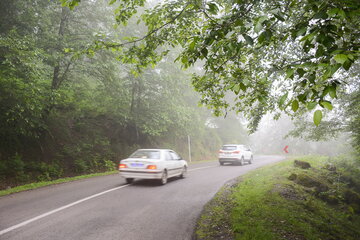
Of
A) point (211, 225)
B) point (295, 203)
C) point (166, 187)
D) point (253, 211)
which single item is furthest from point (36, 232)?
point (295, 203)

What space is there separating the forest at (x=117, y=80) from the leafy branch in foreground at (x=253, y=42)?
0.03 m

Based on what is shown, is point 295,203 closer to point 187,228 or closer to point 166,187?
point 187,228

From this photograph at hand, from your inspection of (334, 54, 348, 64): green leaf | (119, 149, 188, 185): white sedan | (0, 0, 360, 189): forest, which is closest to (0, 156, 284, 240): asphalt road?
(119, 149, 188, 185): white sedan

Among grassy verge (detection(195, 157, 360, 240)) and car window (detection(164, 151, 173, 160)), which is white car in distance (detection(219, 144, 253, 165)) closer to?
grassy verge (detection(195, 157, 360, 240))

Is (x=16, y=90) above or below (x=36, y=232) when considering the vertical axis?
above

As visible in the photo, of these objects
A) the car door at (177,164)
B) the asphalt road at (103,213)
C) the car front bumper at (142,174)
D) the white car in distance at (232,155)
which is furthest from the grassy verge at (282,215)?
the white car in distance at (232,155)

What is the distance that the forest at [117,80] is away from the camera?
4504mm

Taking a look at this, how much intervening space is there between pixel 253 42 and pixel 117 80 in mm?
12947

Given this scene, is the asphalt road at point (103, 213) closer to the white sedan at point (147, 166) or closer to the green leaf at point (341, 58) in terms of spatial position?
the white sedan at point (147, 166)

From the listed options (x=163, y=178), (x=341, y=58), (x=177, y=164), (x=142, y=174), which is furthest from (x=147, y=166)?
(x=341, y=58)

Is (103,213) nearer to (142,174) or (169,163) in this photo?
(142,174)

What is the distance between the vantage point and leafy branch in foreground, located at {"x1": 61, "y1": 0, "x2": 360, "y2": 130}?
2.40 metres

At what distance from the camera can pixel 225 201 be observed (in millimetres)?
7121

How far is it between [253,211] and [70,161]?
11645 mm
